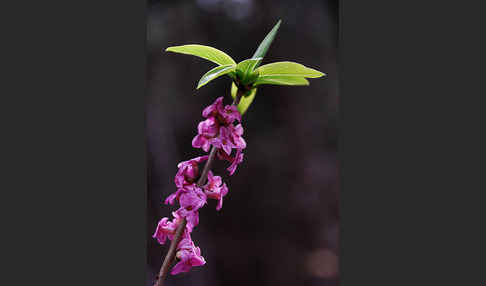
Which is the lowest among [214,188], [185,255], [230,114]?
[185,255]

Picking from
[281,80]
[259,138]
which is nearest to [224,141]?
[281,80]

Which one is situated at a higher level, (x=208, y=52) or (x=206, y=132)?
(x=208, y=52)

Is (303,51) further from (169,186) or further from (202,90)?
(169,186)

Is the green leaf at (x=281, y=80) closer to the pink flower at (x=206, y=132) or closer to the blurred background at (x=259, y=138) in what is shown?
the pink flower at (x=206, y=132)

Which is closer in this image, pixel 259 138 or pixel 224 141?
pixel 224 141

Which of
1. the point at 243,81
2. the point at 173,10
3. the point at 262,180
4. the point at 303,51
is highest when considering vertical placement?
the point at 173,10

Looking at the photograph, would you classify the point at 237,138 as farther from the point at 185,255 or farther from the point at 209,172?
the point at 185,255

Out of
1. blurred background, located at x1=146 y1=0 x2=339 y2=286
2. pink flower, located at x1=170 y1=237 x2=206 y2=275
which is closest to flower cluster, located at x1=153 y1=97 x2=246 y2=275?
pink flower, located at x1=170 y1=237 x2=206 y2=275

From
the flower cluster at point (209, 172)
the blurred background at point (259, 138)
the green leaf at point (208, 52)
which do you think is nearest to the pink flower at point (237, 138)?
the flower cluster at point (209, 172)

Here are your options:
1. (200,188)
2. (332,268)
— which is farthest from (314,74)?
(332,268)
